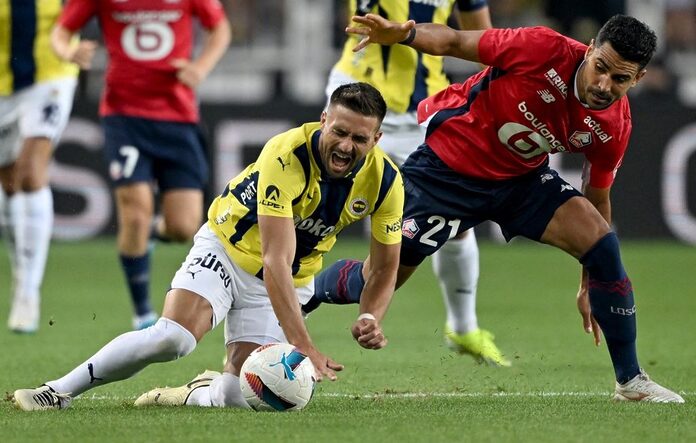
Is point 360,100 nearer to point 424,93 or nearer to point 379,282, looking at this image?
point 379,282

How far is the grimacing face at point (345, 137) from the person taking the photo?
18.7ft

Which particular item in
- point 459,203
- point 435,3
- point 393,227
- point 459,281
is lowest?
point 459,281

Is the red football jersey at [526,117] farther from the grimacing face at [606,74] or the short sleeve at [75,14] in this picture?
the short sleeve at [75,14]

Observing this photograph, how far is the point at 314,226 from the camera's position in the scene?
20.4 ft

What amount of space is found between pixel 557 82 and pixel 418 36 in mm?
668

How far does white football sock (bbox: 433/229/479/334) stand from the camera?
803 cm

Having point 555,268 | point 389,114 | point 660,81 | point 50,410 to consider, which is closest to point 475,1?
point 389,114

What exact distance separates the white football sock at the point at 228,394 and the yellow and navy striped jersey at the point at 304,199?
489 mm

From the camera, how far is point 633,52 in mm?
5953

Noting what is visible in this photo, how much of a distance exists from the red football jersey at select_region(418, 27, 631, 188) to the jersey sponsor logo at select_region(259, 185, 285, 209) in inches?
50.1

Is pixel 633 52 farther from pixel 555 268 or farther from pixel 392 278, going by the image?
pixel 555 268

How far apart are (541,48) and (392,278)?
1296 millimetres

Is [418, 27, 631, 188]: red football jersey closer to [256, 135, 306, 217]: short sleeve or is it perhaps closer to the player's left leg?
the player's left leg

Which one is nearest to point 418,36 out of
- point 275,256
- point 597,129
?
point 597,129
